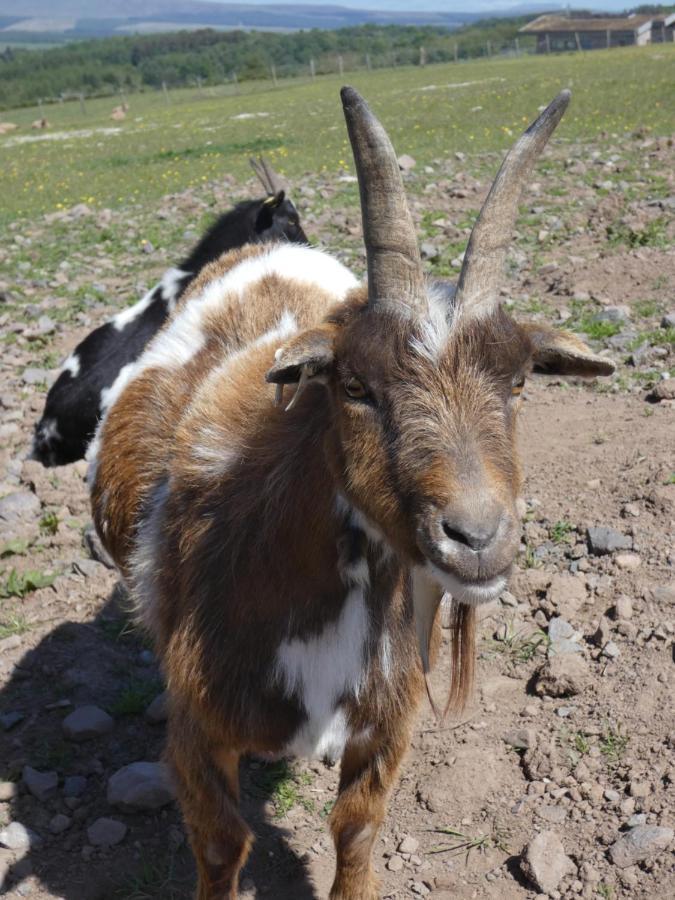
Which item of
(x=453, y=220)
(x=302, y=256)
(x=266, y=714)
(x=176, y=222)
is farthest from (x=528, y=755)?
(x=176, y=222)

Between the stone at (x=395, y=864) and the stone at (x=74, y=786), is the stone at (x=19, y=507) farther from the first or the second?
the stone at (x=395, y=864)

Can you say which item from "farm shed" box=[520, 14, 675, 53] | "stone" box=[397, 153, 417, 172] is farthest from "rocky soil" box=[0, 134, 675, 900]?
"farm shed" box=[520, 14, 675, 53]

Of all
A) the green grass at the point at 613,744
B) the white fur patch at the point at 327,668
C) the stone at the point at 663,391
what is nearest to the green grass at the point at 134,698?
the white fur patch at the point at 327,668

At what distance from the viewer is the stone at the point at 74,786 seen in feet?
13.6

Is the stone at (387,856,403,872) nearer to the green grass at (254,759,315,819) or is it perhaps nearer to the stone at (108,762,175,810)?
the green grass at (254,759,315,819)

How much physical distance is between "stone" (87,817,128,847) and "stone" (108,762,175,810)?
0.10 m

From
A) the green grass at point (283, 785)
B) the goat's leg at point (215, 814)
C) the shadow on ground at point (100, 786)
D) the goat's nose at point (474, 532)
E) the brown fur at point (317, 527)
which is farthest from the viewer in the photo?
the green grass at point (283, 785)

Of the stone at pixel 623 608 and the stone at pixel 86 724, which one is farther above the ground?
the stone at pixel 623 608


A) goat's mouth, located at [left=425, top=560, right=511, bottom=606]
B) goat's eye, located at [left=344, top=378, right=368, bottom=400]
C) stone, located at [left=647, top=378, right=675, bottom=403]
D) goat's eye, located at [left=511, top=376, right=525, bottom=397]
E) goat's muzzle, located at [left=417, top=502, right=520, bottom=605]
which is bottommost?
stone, located at [left=647, top=378, right=675, bottom=403]

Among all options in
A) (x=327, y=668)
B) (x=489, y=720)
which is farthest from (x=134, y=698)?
(x=327, y=668)

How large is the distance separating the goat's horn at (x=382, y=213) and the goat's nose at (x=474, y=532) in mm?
700

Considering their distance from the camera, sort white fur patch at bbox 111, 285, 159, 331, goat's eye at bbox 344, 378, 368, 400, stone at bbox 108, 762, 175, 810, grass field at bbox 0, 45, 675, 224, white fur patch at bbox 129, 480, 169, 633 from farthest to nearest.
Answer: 1. grass field at bbox 0, 45, 675, 224
2. white fur patch at bbox 111, 285, 159, 331
3. stone at bbox 108, 762, 175, 810
4. white fur patch at bbox 129, 480, 169, 633
5. goat's eye at bbox 344, 378, 368, 400

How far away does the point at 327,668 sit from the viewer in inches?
124

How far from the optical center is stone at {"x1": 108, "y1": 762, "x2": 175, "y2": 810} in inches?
158
